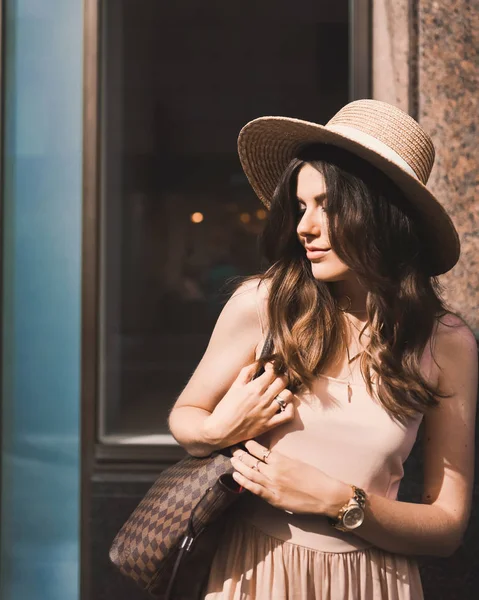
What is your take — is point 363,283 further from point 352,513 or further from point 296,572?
point 296,572

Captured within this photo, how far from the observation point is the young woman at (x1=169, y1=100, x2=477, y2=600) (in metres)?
1.97

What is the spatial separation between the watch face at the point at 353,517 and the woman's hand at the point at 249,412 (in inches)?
10.9

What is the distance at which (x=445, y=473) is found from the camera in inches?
81.1

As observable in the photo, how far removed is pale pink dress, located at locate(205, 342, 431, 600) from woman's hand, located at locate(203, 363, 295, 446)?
0.23ft

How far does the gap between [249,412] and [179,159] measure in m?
2.60

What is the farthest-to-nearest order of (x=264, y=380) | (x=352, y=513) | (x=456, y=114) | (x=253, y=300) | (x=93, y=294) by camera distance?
(x=93, y=294), (x=456, y=114), (x=253, y=300), (x=264, y=380), (x=352, y=513)

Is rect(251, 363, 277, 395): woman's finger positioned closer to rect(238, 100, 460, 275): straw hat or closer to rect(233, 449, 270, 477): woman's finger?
rect(233, 449, 270, 477): woman's finger

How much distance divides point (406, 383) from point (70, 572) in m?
2.45

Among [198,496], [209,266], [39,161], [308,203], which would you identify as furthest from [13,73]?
[198,496]

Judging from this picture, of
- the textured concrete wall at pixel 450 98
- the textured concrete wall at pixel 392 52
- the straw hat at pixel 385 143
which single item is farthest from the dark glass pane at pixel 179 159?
the straw hat at pixel 385 143

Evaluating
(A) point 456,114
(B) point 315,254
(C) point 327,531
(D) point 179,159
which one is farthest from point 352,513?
(D) point 179,159

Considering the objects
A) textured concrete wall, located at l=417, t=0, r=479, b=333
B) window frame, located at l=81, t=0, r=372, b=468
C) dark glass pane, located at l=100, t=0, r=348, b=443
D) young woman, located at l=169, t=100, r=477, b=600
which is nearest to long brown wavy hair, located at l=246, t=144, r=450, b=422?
young woman, located at l=169, t=100, r=477, b=600

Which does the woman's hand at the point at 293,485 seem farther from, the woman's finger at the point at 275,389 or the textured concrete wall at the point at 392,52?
the textured concrete wall at the point at 392,52

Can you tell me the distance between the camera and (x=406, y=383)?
2.02 metres
